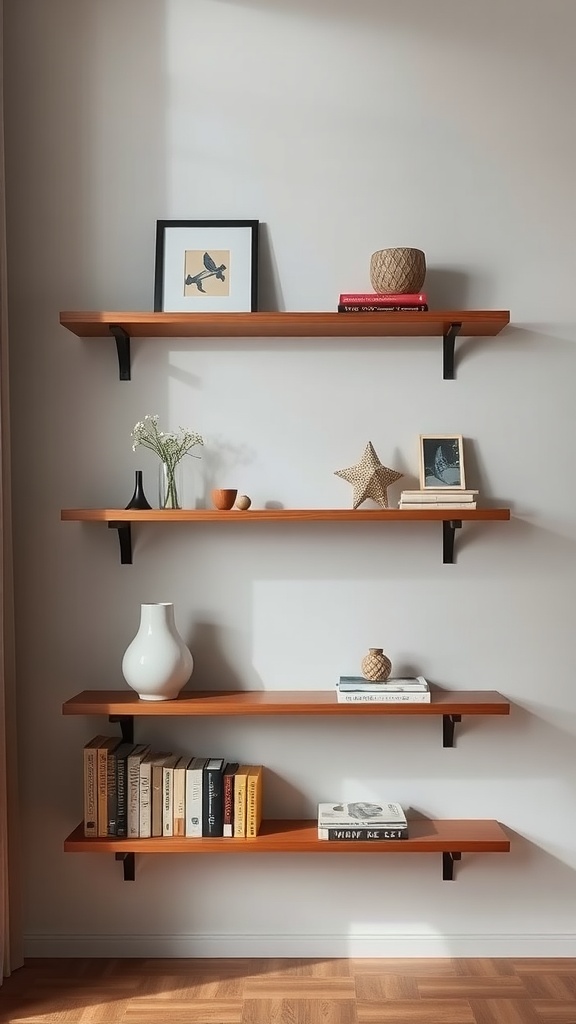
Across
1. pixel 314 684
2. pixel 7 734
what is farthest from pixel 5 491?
pixel 314 684

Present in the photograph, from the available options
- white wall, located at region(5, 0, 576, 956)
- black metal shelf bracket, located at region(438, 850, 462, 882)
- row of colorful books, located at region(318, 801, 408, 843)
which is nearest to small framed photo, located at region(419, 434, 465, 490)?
white wall, located at region(5, 0, 576, 956)

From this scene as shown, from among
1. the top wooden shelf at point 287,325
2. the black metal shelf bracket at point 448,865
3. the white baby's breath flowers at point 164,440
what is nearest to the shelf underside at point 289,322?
the top wooden shelf at point 287,325

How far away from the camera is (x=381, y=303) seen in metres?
2.50

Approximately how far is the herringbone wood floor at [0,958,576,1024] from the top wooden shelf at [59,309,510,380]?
5.26 ft

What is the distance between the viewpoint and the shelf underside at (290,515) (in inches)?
96.7

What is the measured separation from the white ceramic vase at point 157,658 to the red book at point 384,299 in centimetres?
92

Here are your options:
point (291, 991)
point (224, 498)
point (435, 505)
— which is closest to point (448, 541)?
point (435, 505)

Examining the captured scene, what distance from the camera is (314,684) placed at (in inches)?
105

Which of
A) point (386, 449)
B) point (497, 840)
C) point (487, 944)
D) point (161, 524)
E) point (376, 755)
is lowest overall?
point (487, 944)

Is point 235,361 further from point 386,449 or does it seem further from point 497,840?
point 497,840

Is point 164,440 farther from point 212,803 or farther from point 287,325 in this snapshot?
point 212,803

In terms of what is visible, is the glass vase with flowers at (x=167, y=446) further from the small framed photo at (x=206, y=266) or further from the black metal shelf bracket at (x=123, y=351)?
the small framed photo at (x=206, y=266)

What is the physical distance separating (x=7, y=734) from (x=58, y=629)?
1.02 feet

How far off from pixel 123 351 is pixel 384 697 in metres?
1.16
